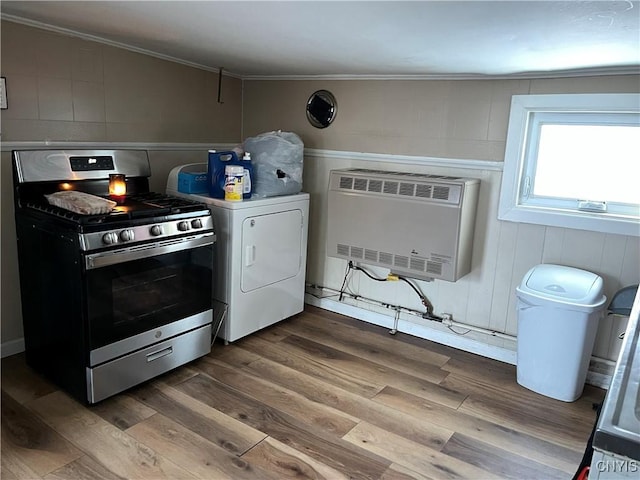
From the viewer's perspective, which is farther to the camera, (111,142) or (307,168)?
(307,168)

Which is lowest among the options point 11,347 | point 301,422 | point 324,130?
point 301,422

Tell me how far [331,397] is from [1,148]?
207cm

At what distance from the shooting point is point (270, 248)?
10.0 feet

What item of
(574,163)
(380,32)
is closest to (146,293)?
(380,32)

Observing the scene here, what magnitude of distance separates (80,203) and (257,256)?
106cm

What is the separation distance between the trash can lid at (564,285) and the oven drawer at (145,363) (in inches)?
69.3

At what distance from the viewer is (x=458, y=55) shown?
2262mm

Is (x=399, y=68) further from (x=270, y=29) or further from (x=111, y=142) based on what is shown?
(x=111, y=142)

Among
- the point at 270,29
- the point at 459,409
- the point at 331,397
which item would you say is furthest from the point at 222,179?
the point at 459,409

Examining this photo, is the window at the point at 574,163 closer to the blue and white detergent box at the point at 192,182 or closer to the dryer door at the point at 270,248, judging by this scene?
the dryer door at the point at 270,248

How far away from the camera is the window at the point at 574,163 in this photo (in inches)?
101

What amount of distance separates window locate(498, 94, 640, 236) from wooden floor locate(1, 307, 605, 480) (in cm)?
94

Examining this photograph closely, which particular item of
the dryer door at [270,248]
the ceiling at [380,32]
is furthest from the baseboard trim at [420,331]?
the ceiling at [380,32]

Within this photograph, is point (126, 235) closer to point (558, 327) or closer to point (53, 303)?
point (53, 303)
